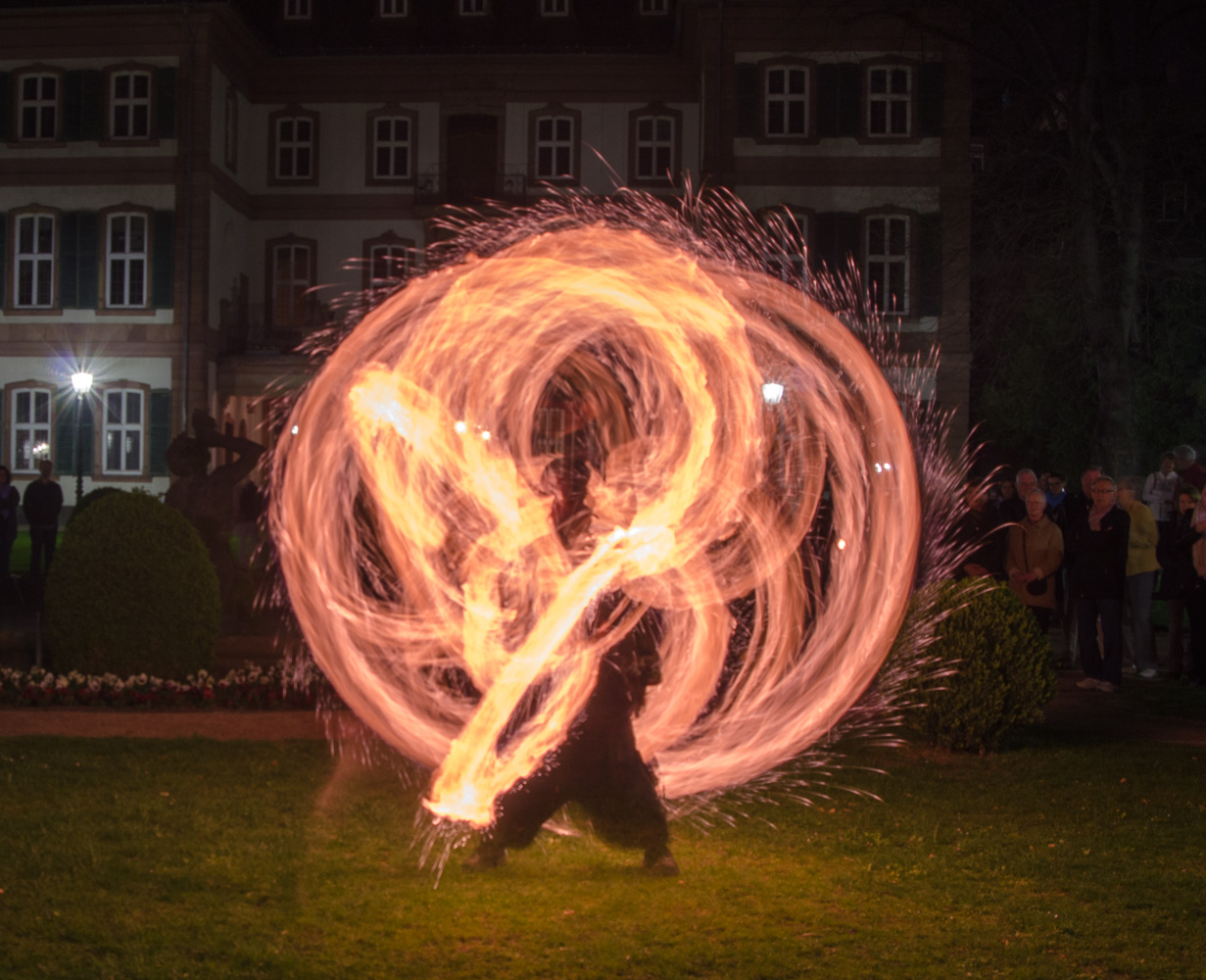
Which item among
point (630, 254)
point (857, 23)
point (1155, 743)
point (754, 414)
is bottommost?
point (1155, 743)

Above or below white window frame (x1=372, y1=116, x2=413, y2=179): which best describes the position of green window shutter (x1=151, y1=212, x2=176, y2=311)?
below

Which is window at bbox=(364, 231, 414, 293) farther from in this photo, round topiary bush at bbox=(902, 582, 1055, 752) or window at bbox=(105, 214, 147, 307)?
round topiary bush at bbox=(902, 582, 1055, 752)

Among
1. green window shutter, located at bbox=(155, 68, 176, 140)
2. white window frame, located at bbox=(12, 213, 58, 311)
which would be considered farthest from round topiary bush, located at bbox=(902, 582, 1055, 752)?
white window frame, located at bbox=(12, 213, 58, 311)

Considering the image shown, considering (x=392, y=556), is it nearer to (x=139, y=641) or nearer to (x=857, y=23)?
(x=139, y=641)

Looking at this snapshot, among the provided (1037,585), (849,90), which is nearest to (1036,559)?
(1037,585)

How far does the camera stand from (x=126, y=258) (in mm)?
34188

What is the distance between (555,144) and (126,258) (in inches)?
468

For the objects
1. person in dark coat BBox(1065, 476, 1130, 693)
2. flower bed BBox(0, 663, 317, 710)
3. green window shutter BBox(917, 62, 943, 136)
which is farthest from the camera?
green window shutter BBox(917, 62, 943, 136)

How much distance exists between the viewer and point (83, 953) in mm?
4918

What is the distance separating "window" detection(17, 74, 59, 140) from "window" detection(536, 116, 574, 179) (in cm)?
1280

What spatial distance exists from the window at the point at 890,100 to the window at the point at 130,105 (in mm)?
18645

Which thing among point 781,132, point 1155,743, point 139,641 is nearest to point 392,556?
point 139,641

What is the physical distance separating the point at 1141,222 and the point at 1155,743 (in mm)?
14481

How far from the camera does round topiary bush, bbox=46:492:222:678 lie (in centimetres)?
1035
